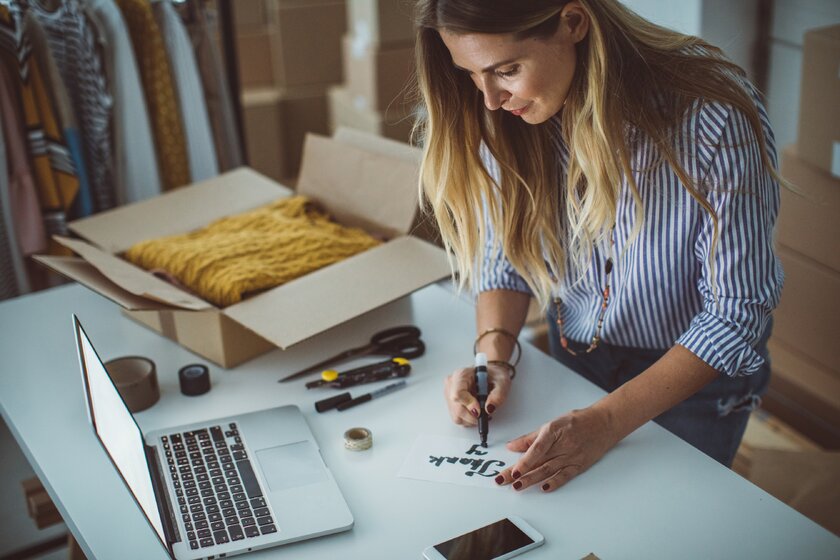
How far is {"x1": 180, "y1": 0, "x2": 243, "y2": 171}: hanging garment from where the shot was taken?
2252 millimetres

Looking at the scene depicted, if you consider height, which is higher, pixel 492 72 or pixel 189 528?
pixel 492 72

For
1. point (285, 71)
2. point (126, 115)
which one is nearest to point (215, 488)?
point (126, 115)

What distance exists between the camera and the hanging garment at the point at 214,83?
2.25 metres

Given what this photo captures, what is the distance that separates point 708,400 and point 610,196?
1.33 ft

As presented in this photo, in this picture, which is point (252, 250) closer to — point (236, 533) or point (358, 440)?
point (358, 440)

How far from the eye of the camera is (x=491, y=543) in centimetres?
105

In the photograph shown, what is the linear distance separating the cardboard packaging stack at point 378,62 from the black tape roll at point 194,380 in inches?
73.6

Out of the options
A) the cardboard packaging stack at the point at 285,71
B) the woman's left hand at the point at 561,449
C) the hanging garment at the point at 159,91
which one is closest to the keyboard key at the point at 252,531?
the woman's left hand at the point at 561,449

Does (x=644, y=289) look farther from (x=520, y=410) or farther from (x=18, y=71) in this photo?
(x=18, y=71)

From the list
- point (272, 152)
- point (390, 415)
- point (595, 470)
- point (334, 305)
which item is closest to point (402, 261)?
point (334, 305)

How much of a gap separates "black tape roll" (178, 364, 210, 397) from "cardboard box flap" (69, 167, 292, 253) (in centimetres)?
41

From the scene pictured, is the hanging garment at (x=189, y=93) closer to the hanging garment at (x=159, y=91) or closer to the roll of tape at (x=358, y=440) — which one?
the hanging garment at (x=159, y=91)

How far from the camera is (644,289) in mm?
1334

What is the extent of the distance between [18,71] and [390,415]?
1.22 meters
